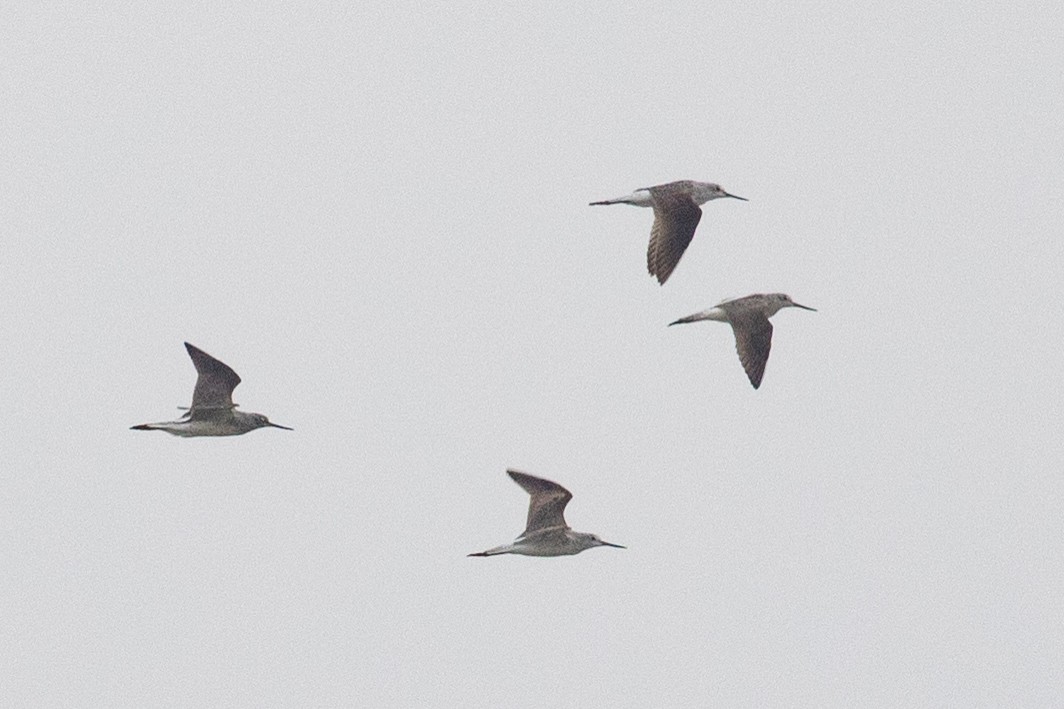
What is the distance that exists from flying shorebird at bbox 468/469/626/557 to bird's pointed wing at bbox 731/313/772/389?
285cm

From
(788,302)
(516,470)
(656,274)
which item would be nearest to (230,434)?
(516,470)

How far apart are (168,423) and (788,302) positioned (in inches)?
275

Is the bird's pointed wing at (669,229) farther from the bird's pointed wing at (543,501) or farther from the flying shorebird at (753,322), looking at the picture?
the bird's pointed wing at (543,501)

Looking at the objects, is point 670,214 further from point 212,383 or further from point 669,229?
point 212,383

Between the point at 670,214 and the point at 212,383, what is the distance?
5.26 meters

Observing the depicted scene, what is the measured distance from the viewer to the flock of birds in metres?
21.4

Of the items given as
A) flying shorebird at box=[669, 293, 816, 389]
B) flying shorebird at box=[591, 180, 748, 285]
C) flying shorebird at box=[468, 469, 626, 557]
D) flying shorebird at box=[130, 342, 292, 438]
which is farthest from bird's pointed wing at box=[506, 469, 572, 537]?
flying shorebird at box=[130, 342, 292, 438]

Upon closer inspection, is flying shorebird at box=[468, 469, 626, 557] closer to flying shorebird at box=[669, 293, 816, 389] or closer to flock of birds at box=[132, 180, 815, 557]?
flock of birds at box=[132, 180, 815, 557]

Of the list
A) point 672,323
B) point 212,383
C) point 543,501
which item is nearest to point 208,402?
point 212,383

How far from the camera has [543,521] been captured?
22.3m

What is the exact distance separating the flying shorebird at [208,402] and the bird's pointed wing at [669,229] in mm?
4578

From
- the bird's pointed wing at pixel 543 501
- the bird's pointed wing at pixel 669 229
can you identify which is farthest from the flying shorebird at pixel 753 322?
the bird's pointed wing at pixel 543 501

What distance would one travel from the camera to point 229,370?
21.3 meters

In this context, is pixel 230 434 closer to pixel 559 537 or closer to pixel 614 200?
pixel 559 537
